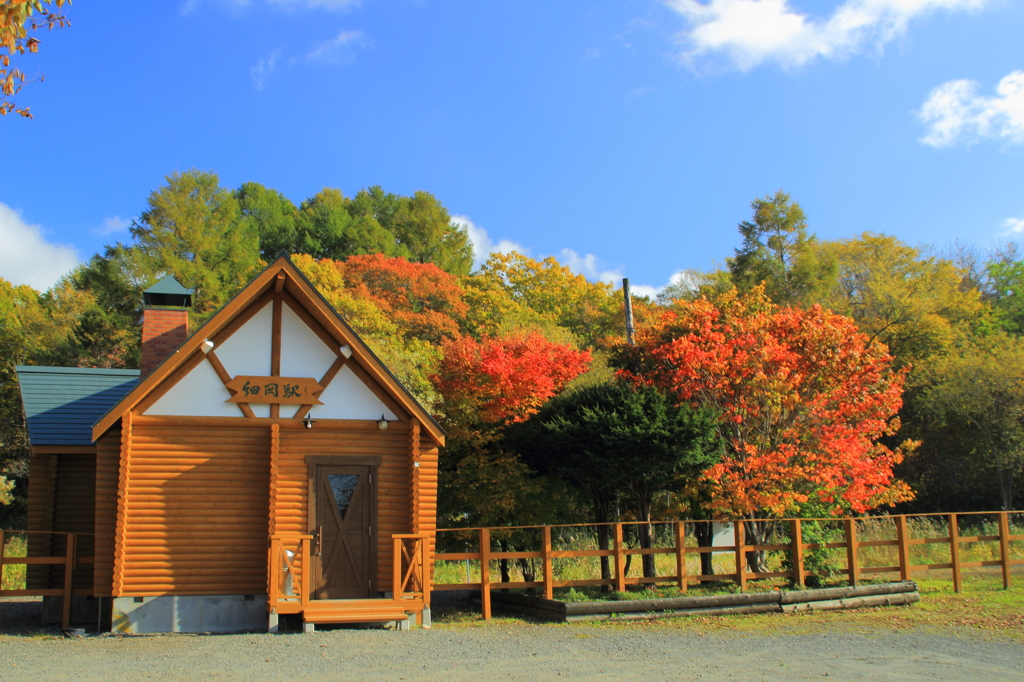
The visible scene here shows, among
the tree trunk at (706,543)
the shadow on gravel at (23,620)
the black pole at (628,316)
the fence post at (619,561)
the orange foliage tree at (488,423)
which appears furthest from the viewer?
the black pole at (628,316)

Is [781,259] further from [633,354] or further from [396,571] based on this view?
[396,571]

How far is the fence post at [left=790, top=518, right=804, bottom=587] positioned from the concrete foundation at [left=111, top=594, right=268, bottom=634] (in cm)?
897

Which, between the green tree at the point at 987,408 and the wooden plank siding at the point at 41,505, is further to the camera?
the green tree at the point at 987,408

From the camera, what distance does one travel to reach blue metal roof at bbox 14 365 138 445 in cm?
1346

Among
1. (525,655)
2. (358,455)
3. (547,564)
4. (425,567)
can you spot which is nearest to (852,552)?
(547,564)

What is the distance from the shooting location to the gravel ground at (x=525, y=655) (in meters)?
8.19

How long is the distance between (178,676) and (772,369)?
11.4m

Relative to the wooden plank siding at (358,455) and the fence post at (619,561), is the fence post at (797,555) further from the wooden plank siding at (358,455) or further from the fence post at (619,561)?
the wooden plank siding at (358,455)

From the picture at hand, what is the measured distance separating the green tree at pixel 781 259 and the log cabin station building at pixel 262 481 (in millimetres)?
26432

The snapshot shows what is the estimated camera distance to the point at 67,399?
14562 mm

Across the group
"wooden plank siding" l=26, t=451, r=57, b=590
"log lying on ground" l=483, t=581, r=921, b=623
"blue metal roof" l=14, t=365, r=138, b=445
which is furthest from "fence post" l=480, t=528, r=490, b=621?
"wooden plank siding" l=26, t=451, r=57, b=590

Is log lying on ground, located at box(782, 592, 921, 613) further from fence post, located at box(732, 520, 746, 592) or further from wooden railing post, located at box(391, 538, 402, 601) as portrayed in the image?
wooden railing post, located at box(391, 538, 402, 601)

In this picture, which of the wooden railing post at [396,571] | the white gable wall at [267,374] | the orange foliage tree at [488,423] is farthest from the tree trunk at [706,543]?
the white gable wall at [267,374]

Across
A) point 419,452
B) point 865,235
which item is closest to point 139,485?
point 419,452
